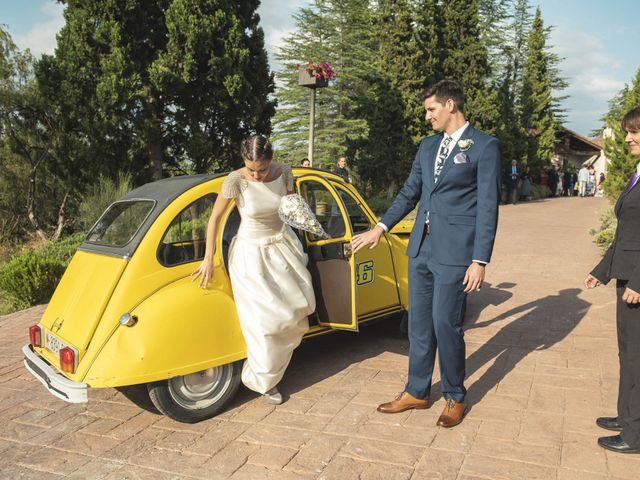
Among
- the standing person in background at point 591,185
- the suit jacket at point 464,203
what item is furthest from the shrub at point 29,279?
the standing person in background at point 591,185

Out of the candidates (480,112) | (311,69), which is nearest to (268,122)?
(311,69)

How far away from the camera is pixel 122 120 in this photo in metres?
12.1

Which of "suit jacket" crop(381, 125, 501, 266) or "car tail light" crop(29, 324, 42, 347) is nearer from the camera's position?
"suit jacket" crop(381, 125, 501, 266)

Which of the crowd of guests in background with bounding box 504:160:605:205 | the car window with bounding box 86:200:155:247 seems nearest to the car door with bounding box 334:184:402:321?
the car window with bounding box 86:200:155:247

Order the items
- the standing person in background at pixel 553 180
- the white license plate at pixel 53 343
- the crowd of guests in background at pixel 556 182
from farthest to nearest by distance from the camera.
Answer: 1. the standing person in background at pixel 553 180
2. the crowd of guests in background at pixel 556 182
3. the white license plate at pixel 53 343

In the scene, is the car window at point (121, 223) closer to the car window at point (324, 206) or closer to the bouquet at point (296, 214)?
the bouquet at point (296, 214)

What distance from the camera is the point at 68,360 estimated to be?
3.35 meters

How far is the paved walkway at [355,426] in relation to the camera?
121 inches

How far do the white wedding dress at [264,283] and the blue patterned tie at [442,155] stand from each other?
3.96ft

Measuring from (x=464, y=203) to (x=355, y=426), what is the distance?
172cm

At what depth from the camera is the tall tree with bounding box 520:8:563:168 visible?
111 feet

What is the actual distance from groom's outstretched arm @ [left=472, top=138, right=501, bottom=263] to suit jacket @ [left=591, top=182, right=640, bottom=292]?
2.46 feet

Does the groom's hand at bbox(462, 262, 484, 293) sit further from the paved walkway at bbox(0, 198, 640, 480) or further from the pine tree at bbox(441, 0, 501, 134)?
the pine tree at bbox(441, 0, 501, 134)

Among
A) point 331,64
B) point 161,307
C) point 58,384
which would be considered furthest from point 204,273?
point 331,64
